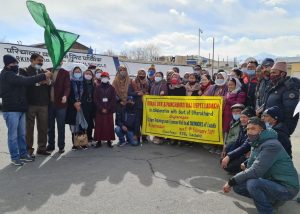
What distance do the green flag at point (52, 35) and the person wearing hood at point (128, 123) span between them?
2.13 metres

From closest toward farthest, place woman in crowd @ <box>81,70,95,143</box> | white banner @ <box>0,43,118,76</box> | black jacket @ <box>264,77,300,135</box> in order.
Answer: black jacket @ <box>264,77,300,135</box> < woman in crowd @ <box>81,70,95,143</box> < white banner @ <box>0,43,118,76</box>

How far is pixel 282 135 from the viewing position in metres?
4.86

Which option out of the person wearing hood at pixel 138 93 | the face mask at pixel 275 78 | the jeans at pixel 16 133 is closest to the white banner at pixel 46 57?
the person wearing hood at pixel 138 93

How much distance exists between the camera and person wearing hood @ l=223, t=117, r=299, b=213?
3857 mm

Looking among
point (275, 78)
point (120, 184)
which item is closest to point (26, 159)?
point (120, 184)

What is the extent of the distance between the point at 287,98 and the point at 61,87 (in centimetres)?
452

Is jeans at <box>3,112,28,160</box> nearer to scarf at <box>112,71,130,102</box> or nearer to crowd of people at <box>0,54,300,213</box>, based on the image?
crowd of people at <box>0,54,300,213</box>

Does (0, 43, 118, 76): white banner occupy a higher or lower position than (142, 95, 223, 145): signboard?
higher

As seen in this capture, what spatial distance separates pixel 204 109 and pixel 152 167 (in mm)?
1987

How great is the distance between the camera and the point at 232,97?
6684 mm

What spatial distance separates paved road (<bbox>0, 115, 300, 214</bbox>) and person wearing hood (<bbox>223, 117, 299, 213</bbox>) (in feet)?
1.38

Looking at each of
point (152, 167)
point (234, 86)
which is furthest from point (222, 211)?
point (234, 86)

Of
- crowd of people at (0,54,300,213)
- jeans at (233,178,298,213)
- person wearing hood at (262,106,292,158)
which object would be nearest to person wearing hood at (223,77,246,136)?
crowd of people at (0,54,300,213)

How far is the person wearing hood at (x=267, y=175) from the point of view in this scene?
12.7ft
